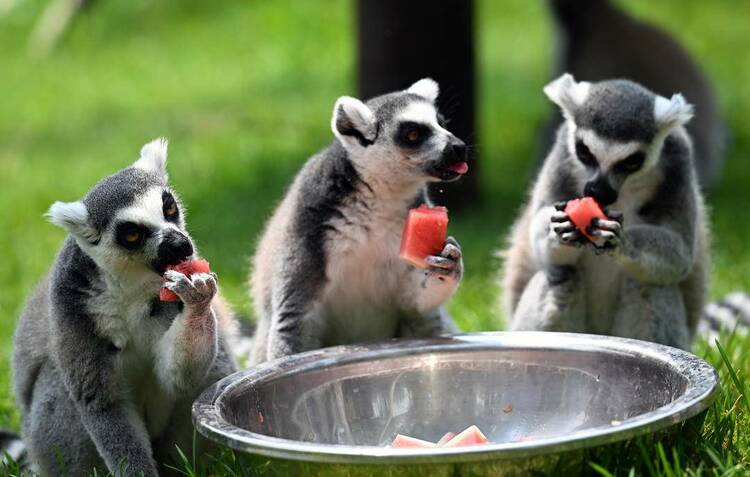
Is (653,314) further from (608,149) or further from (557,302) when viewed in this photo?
(608,149)

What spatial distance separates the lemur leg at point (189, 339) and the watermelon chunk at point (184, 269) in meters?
0.06

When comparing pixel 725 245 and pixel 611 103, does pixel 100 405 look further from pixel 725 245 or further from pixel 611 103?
pixel 725 245

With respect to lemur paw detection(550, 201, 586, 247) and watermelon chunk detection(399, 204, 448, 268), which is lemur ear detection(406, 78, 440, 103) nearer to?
watermelon chunk detection(399, 204, 448, 268)

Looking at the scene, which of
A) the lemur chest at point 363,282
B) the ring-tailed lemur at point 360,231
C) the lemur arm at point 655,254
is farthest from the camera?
the lemur arm at point 655,254

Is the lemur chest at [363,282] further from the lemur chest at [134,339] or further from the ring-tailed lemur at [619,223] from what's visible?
the lemur chest at [134,339]

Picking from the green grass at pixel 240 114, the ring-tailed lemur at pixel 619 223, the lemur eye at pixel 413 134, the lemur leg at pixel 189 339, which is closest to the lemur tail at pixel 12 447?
the green grass at pixel 240 114

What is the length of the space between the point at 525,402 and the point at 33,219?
7.15 m

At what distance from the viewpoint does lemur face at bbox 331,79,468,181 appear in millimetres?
4812

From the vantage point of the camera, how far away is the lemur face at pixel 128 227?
14.3ft

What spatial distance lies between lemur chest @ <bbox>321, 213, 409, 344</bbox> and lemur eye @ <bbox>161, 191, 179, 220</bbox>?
771 millimetres

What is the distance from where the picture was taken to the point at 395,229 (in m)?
5.14

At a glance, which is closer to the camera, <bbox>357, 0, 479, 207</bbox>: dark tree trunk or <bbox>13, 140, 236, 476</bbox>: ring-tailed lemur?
<bbox>13, 140, 236, 476</bbox>: ring-tailed lemur

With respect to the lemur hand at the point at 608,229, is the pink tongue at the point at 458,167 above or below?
above

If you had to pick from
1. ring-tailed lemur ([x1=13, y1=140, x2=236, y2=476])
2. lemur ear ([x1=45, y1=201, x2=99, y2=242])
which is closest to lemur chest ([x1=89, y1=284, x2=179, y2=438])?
ring-tailed lemur ([x1=13, y1=140, x2=236, y2=476])
